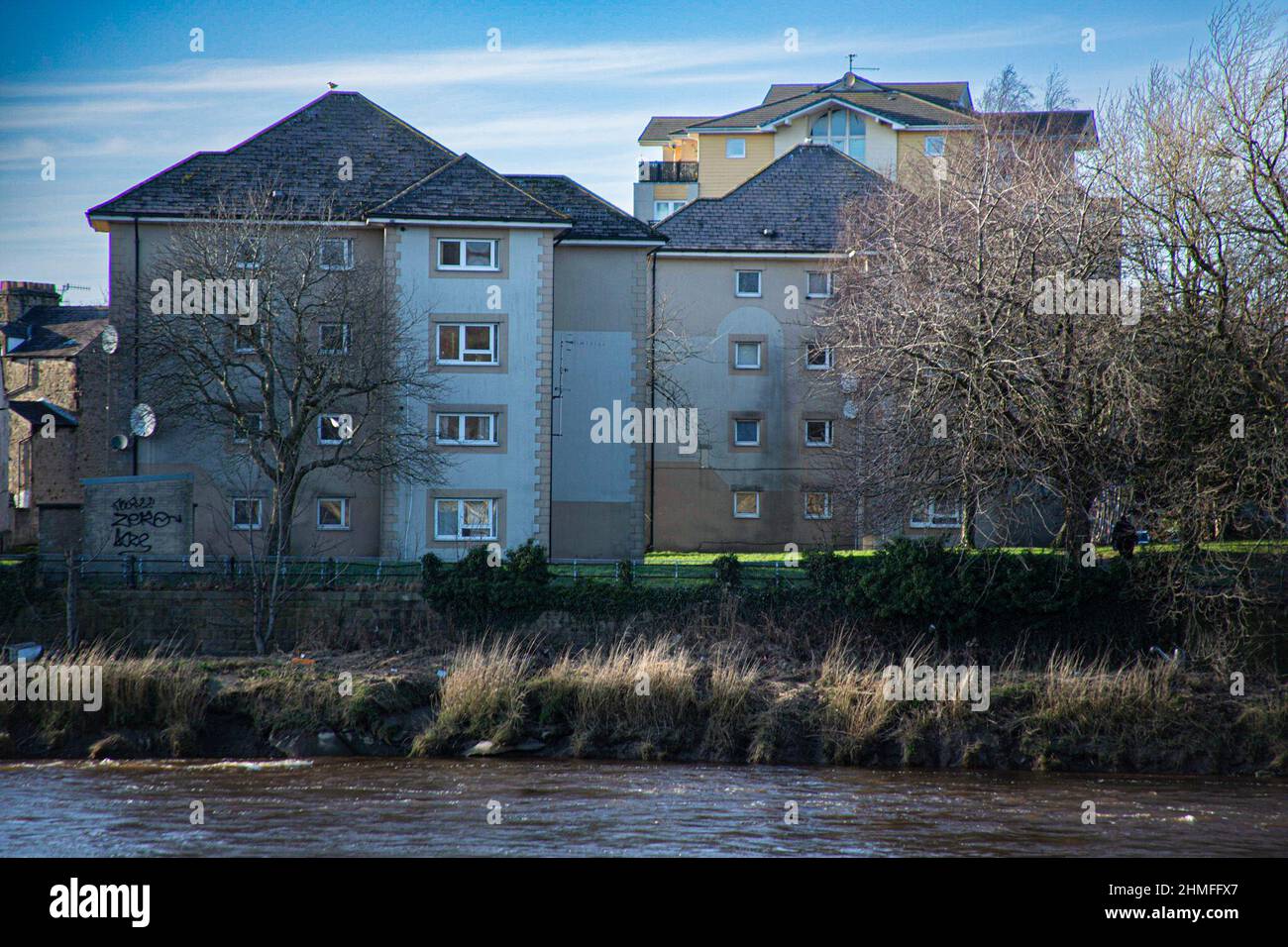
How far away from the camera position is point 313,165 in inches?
1389

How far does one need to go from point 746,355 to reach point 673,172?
3331 centimetres

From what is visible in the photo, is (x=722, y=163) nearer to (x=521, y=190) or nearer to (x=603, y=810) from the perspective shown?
(x=521, y=190)

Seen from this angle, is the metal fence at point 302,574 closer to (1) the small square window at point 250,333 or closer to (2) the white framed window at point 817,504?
(1) the small square window at point 250,333

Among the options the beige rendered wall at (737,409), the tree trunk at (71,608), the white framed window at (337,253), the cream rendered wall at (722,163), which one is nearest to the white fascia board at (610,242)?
the beige rendered wall at (737,409)

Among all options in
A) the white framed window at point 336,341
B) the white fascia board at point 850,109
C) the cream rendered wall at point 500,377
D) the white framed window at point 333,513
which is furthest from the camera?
the white fascia board at point 850,109

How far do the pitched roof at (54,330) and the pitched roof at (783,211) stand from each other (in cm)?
2452

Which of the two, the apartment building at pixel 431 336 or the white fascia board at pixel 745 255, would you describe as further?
the white fascia board at pixel 745 255

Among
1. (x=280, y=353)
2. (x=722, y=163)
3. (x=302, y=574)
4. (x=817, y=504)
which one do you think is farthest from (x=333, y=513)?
(x=722, y=163)

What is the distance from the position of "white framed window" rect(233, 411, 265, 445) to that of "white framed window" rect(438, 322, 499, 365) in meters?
4.92

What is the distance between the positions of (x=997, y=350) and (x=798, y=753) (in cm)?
835

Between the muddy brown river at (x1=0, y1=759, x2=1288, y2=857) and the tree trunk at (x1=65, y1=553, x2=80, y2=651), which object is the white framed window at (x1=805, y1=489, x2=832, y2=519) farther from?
the tree trunk at (x1=65, y1=553, x2=80, y2=651)

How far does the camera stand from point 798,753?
21562 mm

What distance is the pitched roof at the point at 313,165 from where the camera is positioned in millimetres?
33688

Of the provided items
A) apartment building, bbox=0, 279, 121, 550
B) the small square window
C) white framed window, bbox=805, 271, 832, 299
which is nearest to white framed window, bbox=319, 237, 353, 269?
the small square window
